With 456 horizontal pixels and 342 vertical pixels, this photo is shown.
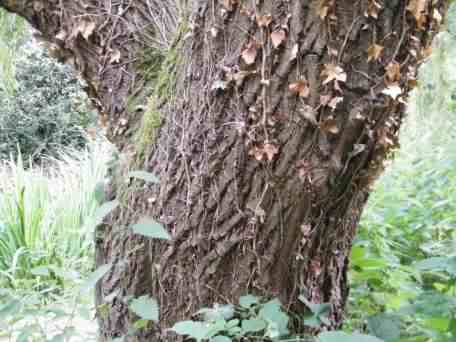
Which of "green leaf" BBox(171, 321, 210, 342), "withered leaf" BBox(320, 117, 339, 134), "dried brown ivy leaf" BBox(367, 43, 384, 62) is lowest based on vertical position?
"green leaf" BBox(171, 321, 210, 342)

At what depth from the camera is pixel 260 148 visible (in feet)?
3.73

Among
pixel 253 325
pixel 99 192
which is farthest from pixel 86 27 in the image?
pixel 253 325

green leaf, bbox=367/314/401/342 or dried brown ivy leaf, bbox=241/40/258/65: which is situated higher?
dried brown ivy leaf, bbox=241/40/258/65

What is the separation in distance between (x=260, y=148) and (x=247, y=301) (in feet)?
1.20

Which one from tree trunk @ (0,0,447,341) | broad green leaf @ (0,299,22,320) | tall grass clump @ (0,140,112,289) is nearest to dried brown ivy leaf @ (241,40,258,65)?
tree trunk @ (0,0,447,341)

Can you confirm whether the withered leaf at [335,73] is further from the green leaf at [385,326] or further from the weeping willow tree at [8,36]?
the weeping willow tree at [8,36]

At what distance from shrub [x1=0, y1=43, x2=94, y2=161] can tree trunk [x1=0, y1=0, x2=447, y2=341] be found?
6.83m

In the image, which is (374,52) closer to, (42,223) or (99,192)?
(99,192)

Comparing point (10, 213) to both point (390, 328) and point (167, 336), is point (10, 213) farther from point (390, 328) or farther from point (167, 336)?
point (390, 328)

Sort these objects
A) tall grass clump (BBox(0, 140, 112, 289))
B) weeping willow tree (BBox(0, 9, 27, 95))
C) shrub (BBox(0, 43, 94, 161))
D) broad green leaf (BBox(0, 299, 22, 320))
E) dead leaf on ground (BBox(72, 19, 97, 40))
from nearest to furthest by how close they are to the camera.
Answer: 1. broad green leaf (BBox(0, 299, 22, 320))
2. dead leaf on ground (BBox(72, 19, 97, 40))
3. weeping willow tree (BBox(0, 9, 27, 95))
4. tall grass clump (BBox(0, 140, 112, 289))
5. shrub (BBox(0, 43, 94, 161))

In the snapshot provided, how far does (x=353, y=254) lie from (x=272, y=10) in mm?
904

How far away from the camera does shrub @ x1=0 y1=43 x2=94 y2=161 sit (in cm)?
792

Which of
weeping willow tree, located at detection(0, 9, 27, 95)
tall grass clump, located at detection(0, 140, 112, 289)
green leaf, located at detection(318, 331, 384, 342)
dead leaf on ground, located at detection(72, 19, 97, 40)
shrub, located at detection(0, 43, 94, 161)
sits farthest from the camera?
shrub, located at detection(0, 43, 94, 161)

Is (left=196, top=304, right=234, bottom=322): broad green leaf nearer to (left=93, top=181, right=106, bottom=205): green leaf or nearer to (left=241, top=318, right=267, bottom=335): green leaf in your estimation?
(left=241, top=318, right=267, bottom=335): green leaf
